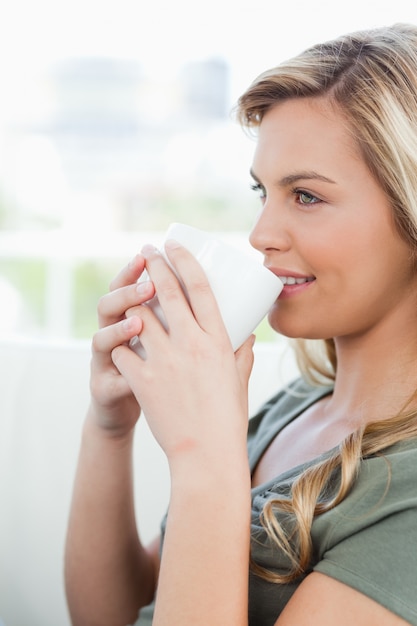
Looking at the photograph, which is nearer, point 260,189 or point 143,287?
point 143,287

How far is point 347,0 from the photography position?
4637mm

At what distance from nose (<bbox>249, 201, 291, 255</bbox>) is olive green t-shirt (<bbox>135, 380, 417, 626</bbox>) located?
1.05 feet

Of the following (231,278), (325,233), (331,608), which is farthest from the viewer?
(325,233)

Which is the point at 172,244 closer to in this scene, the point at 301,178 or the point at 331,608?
the point at 301,178

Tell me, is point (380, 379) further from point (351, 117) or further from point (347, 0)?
point (347, 0)

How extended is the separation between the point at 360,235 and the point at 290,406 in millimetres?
458

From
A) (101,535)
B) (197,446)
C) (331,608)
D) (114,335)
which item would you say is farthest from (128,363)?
(101,535)

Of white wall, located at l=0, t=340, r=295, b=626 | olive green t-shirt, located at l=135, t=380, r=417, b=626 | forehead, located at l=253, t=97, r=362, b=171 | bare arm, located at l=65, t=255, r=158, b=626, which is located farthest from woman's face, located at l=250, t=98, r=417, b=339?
white wall, located at l=0, t=340, r=295, b=626

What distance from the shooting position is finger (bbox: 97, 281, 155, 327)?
1.04 m

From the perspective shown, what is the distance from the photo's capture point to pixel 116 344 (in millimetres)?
1078

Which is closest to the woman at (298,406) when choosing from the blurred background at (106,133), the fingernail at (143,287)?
the fingernail at (143,287)

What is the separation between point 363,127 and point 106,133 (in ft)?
22.0

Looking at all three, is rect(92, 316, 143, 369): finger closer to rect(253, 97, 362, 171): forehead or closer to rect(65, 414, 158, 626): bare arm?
rect(65, 414, 158, 626): bare arm

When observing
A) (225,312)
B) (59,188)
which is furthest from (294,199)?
(59,188)
